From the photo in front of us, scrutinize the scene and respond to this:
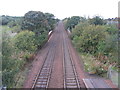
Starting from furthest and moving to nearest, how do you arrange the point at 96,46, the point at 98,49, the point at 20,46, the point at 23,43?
1. the point at 96,46
2. the point at 98,49
3. the point at 23,43
4. the point at 20,46

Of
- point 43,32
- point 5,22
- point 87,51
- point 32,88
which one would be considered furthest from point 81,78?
point 5,22

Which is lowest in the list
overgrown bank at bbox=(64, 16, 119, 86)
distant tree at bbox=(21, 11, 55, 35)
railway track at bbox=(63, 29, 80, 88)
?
railway track at bbox=(63, 29, 80, 88)

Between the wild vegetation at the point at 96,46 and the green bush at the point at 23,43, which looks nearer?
the wild vegetation at the point at 96,46

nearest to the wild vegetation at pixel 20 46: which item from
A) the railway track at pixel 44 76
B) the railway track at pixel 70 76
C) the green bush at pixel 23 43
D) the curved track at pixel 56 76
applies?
the green bush at pixel 23 43

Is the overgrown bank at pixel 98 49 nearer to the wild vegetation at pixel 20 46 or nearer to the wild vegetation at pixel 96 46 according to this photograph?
the wild vegetation at pixel 96 46

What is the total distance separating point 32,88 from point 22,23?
19176 mm

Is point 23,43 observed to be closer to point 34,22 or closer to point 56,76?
point 56,76

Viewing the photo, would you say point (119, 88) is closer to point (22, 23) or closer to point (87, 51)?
point (87, 51)

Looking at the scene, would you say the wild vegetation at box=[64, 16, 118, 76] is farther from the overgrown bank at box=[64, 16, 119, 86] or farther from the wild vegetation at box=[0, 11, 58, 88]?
the wild vegetation at box=[0, 11, 58, 88]

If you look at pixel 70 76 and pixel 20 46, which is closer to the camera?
pixel 70 76

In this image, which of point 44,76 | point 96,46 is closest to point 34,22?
point 96,46

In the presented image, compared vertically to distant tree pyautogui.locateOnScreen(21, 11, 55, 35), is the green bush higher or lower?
lower

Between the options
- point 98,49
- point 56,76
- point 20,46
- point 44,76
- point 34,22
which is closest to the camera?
point 44,76

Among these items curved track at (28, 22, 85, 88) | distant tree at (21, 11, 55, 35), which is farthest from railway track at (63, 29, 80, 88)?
distant tree at (21, 11, 55, 35)
